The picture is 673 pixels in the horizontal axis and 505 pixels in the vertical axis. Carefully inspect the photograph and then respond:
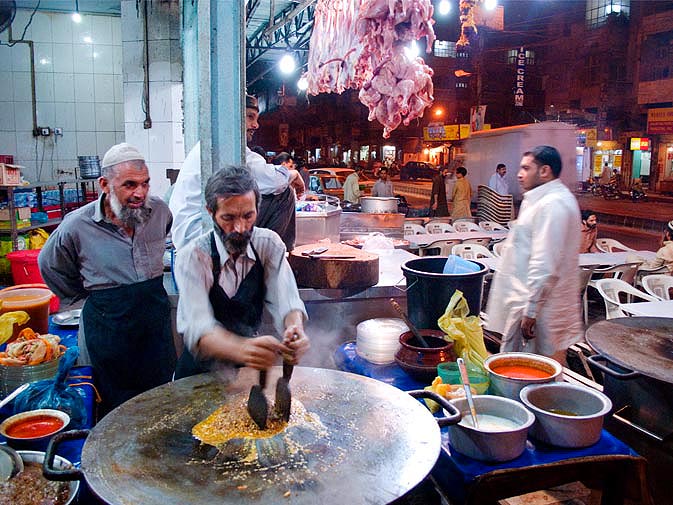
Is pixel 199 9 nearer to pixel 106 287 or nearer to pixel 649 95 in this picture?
pixel 106 287

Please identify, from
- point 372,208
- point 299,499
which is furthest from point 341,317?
point 372,208

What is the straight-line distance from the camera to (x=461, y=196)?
13.3 m

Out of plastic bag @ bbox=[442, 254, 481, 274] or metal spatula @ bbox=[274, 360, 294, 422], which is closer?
metal spatula @ bbox=[274, 360, 294, 422]

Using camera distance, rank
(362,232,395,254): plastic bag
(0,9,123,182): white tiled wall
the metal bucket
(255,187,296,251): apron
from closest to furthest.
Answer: (255,187,296,251): apron < (362,232,395,254): plastic bag < the metal bucket < (0,9,123,182): white tiled wall

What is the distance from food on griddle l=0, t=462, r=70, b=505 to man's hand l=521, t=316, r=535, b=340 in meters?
3.03

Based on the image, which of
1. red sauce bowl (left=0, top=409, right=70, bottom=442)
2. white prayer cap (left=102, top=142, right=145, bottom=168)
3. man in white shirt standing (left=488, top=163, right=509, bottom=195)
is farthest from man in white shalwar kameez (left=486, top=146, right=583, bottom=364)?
man in white shirt standing (left=488, top=163, right=509, bottom=195)

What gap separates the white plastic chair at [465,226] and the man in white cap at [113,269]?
879 centimetres

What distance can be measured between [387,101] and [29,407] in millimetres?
4776

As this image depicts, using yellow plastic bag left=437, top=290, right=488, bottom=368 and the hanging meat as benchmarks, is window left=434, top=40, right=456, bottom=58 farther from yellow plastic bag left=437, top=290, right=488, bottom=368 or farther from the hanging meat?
yellow plastic bag left=437, top=290, right=488, bottom=368

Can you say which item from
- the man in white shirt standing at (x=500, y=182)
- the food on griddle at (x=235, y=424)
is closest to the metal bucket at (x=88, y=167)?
the food on griddle at (x=235, y=424)

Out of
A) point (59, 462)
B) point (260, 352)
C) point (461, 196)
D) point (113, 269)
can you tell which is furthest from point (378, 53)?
point (461, 196)

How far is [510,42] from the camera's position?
38031mm

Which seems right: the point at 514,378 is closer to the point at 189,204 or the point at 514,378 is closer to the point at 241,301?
the point at 241,301

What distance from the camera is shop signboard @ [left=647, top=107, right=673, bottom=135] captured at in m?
29.2
